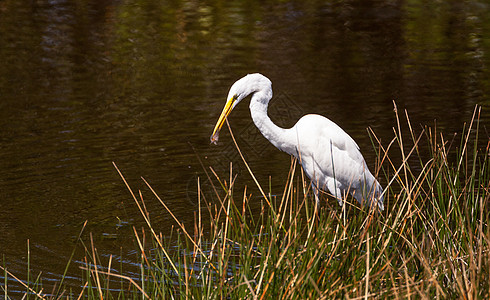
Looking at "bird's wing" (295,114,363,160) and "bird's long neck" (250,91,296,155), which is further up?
"bird's long neck" (250,91,296,155)

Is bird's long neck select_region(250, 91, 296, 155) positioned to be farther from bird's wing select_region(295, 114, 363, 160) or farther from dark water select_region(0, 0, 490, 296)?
dark water select_region(0, 0, 490, 296)

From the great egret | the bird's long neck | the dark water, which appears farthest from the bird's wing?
the dark water

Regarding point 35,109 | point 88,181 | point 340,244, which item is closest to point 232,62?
point 35,109

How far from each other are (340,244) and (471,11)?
1317 centimetres

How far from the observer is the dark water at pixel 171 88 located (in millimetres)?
6055

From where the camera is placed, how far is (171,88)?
402 inches

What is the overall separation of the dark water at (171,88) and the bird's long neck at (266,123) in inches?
39.9

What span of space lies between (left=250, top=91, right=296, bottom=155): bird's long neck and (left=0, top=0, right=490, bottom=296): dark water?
101 cm

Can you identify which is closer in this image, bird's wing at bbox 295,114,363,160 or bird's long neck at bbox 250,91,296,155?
bird's long neck at bbox 250,91,296,155

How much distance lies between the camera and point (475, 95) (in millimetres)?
9266

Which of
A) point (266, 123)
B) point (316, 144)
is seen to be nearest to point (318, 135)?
point (316, 144)

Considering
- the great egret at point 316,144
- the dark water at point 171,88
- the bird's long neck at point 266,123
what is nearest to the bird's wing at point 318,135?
the great egret at point 316,144

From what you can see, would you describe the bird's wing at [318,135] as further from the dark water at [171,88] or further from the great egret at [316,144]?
the dark water at [171,88]

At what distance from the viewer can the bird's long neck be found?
4.87m
